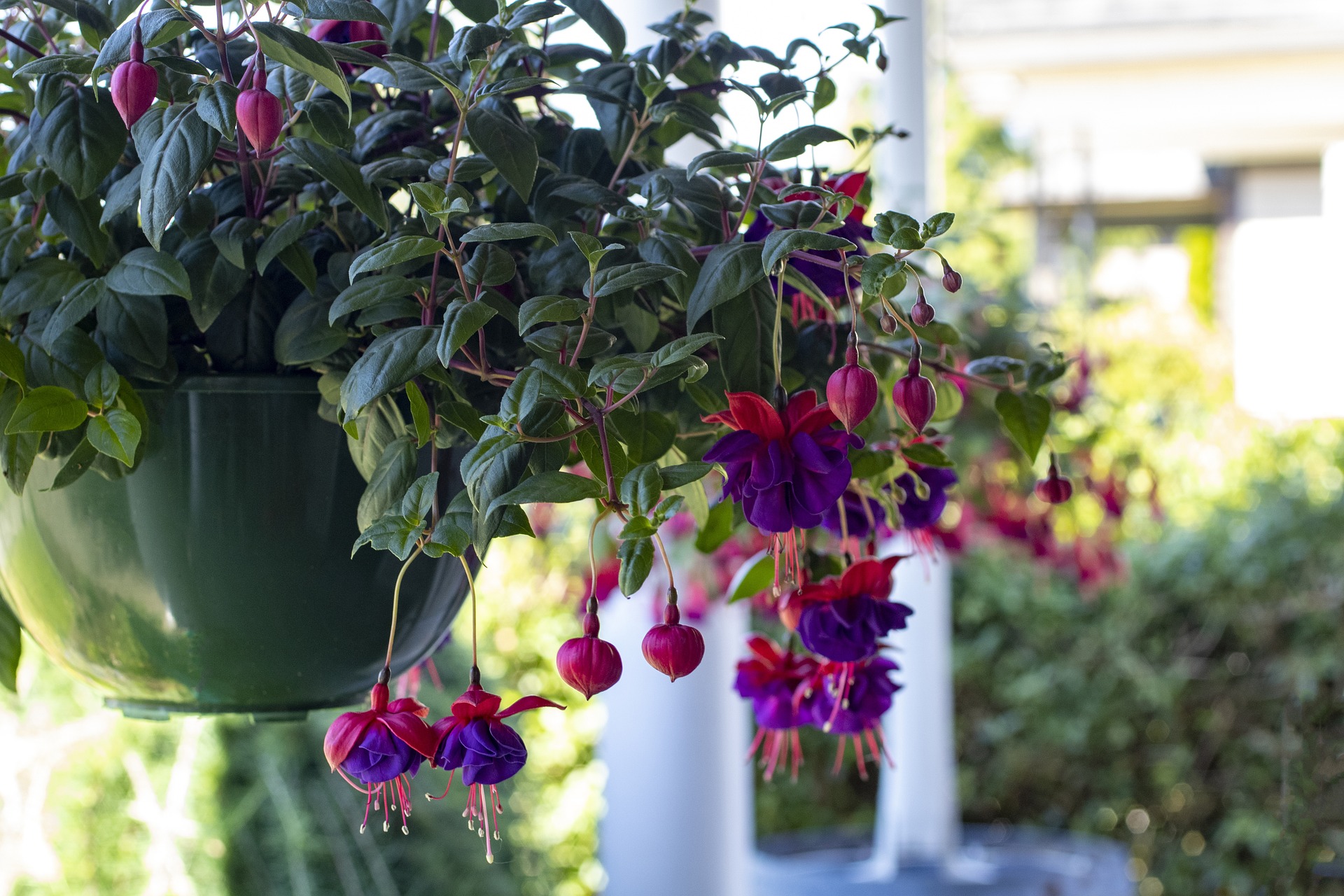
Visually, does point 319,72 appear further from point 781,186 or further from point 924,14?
point 924,14

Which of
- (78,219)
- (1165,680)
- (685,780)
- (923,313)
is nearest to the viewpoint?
(923,313)

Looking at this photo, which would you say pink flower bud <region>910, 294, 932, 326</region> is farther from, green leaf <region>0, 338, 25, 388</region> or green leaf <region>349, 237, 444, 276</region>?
green leaf <region>0, 338, 25, 388</region>

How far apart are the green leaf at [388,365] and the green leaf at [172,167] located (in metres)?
0.07

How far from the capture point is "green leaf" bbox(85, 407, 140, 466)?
0.37 m

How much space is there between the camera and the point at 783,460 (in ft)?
1.11

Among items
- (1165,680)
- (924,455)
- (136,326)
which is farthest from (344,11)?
(1165,680)

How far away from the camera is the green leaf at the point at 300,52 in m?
0.33

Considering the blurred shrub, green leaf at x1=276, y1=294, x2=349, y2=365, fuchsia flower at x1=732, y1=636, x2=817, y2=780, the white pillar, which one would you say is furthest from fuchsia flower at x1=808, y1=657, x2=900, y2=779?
the blurred shrub

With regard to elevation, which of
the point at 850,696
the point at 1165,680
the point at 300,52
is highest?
the point at 300,52

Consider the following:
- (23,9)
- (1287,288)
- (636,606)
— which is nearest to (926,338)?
(23,9)

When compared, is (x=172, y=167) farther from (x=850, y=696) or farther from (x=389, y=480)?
(x=850, y=696)

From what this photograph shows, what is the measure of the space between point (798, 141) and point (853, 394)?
0.12 meters

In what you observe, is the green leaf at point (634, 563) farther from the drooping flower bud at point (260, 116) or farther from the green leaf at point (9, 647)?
the green leaf at point (9, 647)

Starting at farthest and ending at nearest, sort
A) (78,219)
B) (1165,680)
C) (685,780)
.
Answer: (1165,680), (685,780), (78,219)
